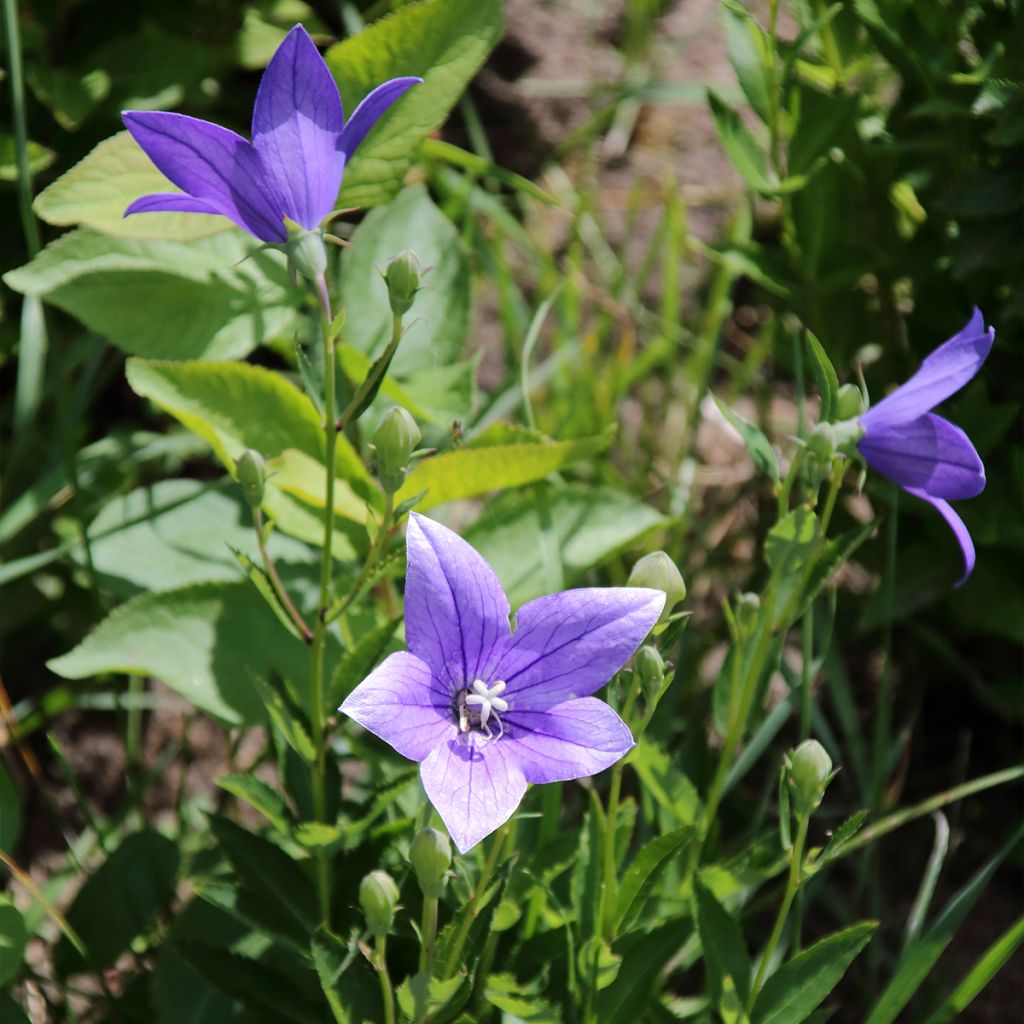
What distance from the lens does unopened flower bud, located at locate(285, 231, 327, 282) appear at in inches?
56.7

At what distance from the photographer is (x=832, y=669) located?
2365 mm

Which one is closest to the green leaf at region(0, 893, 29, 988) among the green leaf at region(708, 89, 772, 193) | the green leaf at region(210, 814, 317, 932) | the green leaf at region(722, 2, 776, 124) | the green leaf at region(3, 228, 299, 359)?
the green leaf at region(210, 814, 317, 932)

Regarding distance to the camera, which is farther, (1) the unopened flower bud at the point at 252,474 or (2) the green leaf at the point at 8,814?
(2) the green leaf at the point at 8,814

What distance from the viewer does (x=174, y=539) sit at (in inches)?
82.8

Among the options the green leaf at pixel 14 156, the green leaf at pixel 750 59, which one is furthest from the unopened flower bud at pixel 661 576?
the green leaf at pixel 14 156

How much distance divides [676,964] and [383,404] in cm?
99

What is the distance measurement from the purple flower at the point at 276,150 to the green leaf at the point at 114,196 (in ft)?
1.56

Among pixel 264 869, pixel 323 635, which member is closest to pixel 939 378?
pixel 323 635

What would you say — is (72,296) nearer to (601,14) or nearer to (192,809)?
(192,809)

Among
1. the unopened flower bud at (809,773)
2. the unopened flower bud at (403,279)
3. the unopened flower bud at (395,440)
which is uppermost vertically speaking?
the unopened flower bud at (403,279)

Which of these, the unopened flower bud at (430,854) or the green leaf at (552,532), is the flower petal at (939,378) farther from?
the unopened flower bud at (430,854)

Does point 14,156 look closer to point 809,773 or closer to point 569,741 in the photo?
point 569,741

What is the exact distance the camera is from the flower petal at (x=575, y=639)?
1335 mm

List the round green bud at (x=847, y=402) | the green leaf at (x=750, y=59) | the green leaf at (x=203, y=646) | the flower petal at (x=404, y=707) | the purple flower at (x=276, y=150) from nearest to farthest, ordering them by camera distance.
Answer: the flower petal at (x=404, y=707)
the purple flower at (x=276, y=150)
the round green bud at (x=847, y=402)
the green leaf at (x=203, y=646)
the green leaf at (x=750, y=59)
